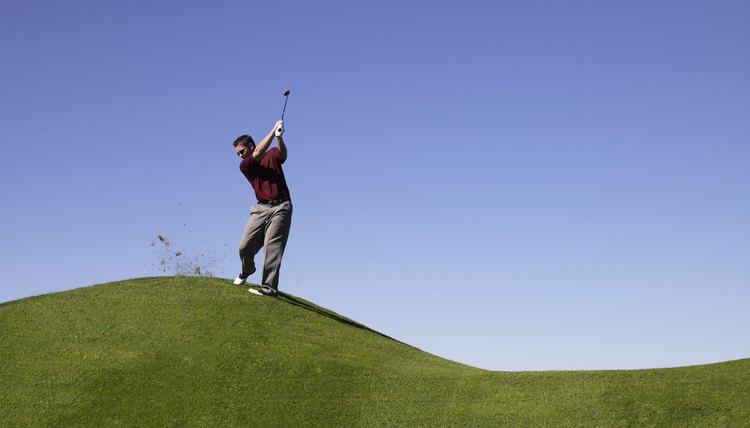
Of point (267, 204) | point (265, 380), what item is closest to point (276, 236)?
point (267, 204)

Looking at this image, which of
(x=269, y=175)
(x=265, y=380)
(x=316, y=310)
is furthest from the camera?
(x=316, y=310)

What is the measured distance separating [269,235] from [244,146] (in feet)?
7.89

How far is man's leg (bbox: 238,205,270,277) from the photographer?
21.5 metres

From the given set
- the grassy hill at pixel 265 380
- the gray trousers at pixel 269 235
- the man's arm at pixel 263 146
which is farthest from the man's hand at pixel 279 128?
the grassy hill at pixel 265 380

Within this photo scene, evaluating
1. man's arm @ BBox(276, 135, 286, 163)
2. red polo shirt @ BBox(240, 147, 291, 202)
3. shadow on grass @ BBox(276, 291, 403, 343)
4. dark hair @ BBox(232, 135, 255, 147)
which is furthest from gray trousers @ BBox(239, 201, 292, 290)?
dark hair @ BBox(232, 135, 255, 147)

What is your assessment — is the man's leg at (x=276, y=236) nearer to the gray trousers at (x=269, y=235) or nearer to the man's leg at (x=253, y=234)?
the gray trousers at (x=269, y=235)

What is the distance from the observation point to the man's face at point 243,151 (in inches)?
858

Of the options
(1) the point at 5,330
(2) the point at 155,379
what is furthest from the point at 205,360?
(1) the point at 5,330

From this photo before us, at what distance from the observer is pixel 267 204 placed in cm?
2150

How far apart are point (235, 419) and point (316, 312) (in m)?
7.32

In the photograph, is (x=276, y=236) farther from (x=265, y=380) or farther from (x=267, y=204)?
(x=265, y=380)

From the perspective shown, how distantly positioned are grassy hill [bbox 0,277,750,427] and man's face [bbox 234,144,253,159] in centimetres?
363

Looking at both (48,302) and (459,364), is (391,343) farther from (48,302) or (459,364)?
(48,302)

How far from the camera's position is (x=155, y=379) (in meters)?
→ 17.2
